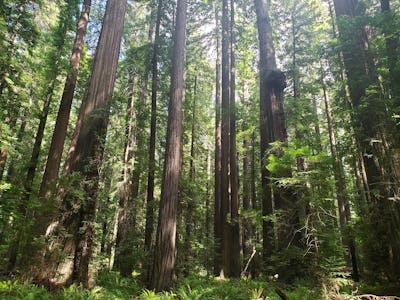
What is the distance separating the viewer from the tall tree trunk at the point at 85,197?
5688mm

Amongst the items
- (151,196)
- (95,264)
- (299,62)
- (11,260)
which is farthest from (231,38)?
(11,260)

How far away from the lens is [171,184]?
7.33 meters

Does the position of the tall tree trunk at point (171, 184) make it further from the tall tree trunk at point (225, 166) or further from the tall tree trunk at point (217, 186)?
the tall tree trunk at point (217, 186)

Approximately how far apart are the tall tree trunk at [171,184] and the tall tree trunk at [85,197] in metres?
1.61

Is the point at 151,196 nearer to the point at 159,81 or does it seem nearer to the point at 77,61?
the point at 159,81

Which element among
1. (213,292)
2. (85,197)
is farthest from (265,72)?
(213,292)

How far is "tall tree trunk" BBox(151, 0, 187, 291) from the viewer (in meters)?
6.64

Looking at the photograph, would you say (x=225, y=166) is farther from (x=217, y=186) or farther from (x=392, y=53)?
(x=392, y=53)

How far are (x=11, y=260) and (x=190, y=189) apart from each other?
28.2 feet

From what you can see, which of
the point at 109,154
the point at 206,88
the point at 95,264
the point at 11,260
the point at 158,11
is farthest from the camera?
the point at 206,88

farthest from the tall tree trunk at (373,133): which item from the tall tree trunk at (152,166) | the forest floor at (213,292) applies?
the tall tree trunk at (152,166)

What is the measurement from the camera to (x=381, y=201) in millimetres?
6391

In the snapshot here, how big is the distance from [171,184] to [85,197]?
2.16 metres

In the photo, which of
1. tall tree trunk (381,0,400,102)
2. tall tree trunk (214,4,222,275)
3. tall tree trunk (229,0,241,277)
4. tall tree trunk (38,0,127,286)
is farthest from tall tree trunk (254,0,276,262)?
tall tree trunk (38,0,127,286)
